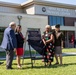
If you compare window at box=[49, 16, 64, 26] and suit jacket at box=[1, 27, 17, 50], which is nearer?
suit jacket at box=[1, 27, 17, 50]

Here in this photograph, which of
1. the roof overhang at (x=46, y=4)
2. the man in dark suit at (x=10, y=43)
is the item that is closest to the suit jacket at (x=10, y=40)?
the man in dark suit at (x=10, y=43)

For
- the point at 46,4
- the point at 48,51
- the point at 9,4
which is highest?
the point at 9,4

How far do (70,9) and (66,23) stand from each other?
2.43 m

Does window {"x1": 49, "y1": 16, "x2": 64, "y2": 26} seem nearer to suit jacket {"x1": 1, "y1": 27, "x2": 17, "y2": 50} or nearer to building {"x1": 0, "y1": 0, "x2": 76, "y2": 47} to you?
building {"x1": 0, "y1": 0, "x2": 76, "y2": 47}

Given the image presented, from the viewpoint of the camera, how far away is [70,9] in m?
40.6

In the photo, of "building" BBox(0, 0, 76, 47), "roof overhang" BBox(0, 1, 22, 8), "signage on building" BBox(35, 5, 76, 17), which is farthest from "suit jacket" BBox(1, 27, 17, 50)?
"roof overhang" BBox(0, 1, 22, 8)

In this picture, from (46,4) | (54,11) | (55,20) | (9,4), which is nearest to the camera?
(46,4)

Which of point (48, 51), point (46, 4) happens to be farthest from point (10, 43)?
point (46, 4)

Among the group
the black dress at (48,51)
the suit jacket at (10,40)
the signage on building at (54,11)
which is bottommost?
the black dress at (48,51)

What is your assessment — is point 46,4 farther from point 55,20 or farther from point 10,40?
point 10,40

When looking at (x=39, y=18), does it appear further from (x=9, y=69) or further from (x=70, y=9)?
(x=9, y=69)

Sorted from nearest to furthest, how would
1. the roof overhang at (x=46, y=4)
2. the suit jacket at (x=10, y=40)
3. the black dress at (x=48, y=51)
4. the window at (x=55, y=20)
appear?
1. the suit jacket at (x=10, y=40)
2. the black dress at (x=48, y=51)
3. the roof overhang at (x=46, y=4)
4. the window at (x=55, y=20)

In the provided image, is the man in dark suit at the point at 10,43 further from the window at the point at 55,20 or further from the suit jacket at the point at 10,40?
the window at the point at 55,20

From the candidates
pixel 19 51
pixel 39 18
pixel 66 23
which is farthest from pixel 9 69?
pixel 66 23
